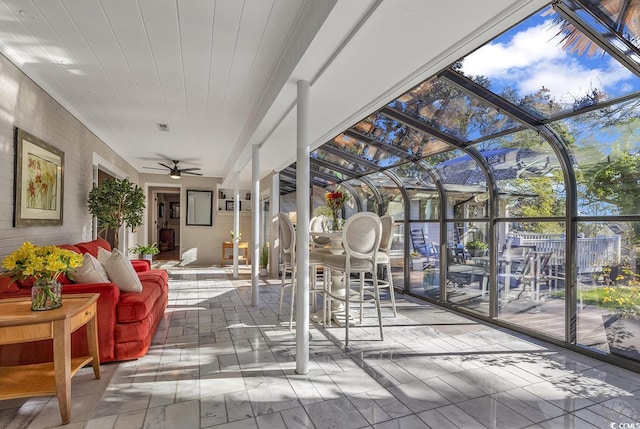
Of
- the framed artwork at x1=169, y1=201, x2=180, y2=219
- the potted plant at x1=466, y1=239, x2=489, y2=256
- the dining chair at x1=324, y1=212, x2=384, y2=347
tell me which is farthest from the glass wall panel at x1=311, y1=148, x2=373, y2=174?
the framed artwork at x1=169, y1=201, x2=180, y2=219

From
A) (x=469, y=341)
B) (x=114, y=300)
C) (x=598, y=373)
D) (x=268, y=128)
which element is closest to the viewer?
(x=598, y=373)

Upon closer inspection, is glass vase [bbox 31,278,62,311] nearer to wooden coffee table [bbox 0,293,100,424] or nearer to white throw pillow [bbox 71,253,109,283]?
wooden coffee table [bbox 0,293,100,424]

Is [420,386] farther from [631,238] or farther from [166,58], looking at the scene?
[166,58]

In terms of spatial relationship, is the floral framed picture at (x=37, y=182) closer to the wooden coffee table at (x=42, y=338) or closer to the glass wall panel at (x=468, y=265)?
the wooden coffee table at (x=42, y=338)

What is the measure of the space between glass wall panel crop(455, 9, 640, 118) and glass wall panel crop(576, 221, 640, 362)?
3.65 feet

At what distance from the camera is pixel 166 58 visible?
9.95 ft

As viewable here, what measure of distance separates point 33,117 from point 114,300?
2160 millimetres

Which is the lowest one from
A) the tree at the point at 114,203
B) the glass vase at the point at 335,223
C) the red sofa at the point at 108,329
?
the red sofa at the point at 108,329

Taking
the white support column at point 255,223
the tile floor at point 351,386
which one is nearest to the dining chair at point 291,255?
the tile floor at point 351,386

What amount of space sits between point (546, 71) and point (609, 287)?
6.34ft

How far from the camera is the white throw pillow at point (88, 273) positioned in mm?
2998

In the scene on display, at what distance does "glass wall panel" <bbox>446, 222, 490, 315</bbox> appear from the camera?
14.1ft

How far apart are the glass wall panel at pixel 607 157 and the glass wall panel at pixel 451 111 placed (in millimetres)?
590

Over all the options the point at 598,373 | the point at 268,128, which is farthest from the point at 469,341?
the point at 268,128
